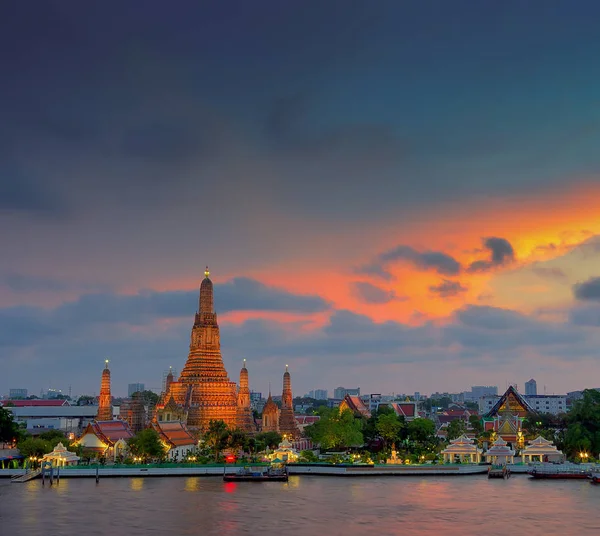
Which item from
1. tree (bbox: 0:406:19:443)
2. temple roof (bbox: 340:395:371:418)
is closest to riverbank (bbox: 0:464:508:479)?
tree (bbox: 0:406:19:443)

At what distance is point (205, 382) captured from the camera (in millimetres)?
112312

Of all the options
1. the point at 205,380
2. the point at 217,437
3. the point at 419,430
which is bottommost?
the point at 217,437

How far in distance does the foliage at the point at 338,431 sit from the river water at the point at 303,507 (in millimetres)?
18739

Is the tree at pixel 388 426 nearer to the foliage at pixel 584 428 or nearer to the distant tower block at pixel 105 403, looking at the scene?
the foliage at pixel 584 428

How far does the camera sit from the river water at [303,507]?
164 ft

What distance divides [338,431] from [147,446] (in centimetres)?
2342

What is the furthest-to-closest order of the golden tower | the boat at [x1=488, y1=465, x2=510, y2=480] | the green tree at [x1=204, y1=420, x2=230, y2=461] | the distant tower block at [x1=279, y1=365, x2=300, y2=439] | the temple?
the distant tower block at [x1=279, y1=365, x2=300, y2=439]
the golden tower
the temple
the green tree at [x1=204, y1=420, x2=230, y2=461]
the boat at [x1=488, y1=465, x2=510, y2=480]

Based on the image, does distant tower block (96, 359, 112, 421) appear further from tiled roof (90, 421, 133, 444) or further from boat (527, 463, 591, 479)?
boat (527, 463, 591, 479)

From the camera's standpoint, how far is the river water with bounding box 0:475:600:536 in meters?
50.0

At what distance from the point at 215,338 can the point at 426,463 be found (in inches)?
1676

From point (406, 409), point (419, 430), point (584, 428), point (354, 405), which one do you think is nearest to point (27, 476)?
point (419, 430)

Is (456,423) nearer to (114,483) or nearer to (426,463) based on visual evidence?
(426,463)

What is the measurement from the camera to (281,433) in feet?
375

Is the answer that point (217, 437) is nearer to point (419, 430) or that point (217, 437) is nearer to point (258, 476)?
point (258, 476)
